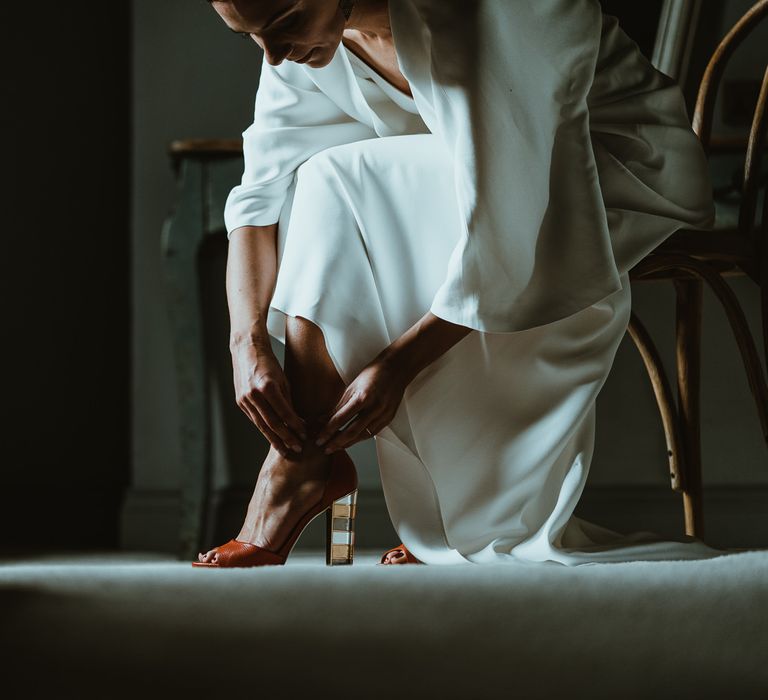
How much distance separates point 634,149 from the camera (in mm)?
990

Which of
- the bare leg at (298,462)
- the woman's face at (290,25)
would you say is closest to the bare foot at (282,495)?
the bare leg at (298,462)

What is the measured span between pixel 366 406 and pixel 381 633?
0.32 metres

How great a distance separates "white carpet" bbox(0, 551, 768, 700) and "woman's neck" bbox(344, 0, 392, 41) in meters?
0.58

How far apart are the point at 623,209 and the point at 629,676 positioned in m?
0.52

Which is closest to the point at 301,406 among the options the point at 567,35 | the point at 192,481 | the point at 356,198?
the point at 356,198

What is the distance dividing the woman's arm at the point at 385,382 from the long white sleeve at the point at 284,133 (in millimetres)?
259

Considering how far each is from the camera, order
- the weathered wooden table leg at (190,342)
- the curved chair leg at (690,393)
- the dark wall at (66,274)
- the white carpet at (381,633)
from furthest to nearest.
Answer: the dark wall at (66,274), the weathered wooden table leg at (190,342), the curved chair leg at (690,393), the white carpet at (381,633)

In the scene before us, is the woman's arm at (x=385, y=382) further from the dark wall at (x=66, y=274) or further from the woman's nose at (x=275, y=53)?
the dark wall at (x=66, y=274)

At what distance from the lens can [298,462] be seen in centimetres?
88

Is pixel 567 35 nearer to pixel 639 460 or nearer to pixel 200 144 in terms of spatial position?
pixel 200 144

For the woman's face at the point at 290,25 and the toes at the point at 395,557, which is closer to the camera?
the woman's face at the point at 290,25

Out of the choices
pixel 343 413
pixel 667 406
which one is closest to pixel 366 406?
pixel 343 413

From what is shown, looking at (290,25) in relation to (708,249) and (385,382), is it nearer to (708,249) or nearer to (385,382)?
(385,382)

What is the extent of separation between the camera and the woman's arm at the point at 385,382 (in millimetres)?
847
